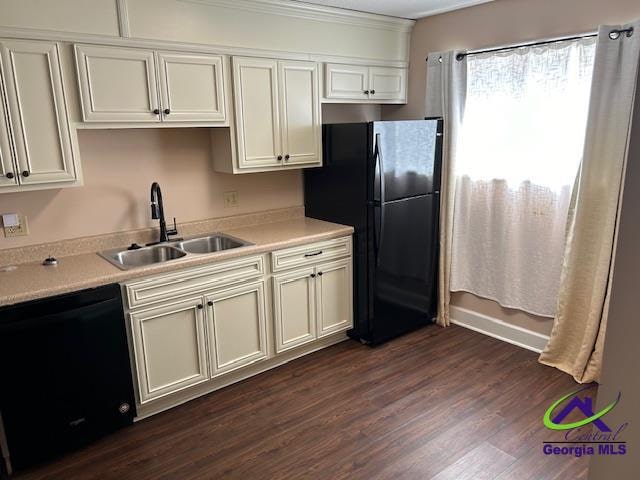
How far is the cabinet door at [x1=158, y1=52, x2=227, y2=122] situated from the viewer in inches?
103

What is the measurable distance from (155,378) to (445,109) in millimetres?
2698

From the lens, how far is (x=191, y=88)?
2.71 m

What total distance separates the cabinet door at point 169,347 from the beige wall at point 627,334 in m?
2.22

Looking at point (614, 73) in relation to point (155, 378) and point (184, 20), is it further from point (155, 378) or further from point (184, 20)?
point (155, 378)

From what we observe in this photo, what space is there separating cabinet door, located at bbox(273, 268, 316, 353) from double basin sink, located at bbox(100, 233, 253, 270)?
15.4 inches

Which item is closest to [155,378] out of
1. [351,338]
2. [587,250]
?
[351,338]

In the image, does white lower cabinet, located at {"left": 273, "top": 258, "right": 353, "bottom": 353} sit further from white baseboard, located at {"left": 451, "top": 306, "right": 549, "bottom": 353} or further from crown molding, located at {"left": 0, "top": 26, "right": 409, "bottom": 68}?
crown molding, located at {"left": 0, "top": 26, "right": 409, "bottom": 68}

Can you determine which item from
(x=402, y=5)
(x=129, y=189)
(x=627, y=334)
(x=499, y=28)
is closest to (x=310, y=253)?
(x=129, y=189)

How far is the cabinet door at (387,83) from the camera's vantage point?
3.62 m

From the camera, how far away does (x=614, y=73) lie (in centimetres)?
259

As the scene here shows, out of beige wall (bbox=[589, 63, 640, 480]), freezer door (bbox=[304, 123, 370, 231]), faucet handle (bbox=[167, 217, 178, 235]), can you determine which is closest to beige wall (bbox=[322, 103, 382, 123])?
freezer door (bbox=[304, 123, 370, 231])

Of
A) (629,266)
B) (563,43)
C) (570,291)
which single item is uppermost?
(563,43)

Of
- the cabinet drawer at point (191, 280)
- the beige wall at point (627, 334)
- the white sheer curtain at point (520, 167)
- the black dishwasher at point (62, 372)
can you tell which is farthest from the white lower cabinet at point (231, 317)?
the beige wall at point (627, 334)

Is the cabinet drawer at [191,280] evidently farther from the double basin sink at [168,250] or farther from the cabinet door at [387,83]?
the cabinet door at [387,83]
